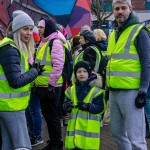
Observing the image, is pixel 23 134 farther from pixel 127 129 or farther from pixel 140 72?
pixel 140 72

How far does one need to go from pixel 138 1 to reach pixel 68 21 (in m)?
26.6

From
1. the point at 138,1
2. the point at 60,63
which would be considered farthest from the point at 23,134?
the point at 138,1

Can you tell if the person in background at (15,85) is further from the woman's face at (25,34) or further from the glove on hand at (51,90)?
the glove on hand at (51,90)

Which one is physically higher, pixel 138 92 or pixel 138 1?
pixel 138 1

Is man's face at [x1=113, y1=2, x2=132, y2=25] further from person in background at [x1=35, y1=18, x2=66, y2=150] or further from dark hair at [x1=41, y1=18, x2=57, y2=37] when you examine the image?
dark hair at [x1=41, y1=18, x2=57, y2=37]

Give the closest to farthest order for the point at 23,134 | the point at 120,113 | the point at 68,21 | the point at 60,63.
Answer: the point at 23,134, the point at 120,113, the point at 60,63, the point at 68,21

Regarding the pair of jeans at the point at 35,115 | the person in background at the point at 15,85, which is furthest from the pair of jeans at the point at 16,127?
the pair of jeans at the point at 35,115

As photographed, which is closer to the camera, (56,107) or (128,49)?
(128,49)

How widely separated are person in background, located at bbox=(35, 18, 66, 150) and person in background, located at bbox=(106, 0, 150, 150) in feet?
4.12

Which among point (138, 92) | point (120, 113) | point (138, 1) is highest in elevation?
point (138, 1)

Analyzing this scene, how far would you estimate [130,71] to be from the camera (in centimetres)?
430

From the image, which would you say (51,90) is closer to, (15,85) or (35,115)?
(35,115)

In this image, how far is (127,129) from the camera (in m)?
4.31

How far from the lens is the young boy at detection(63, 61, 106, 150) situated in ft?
16.0
